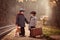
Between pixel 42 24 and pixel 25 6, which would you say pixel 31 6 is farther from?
pixel 42 24

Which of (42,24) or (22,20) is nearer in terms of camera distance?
(22,20)

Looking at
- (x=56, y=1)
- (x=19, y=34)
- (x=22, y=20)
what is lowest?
(x=19, y=34)

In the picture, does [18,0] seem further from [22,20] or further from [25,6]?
[22,20]

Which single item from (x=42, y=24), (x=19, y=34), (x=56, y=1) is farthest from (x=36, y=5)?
(x=19, y=34)

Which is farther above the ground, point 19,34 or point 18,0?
point 18,0

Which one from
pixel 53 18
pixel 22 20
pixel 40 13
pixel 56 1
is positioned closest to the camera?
pixel 22 20

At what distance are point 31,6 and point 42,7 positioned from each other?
1.32m

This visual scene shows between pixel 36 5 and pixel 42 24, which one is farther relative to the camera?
pixel 36 5

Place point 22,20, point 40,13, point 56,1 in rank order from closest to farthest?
point 22,20 → point 56,1 → point 40,13

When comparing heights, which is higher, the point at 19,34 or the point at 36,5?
the point at 36,5

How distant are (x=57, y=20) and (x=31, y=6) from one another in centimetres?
517

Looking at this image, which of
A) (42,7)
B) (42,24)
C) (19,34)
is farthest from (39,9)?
(19,34)

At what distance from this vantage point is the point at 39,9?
18.5m

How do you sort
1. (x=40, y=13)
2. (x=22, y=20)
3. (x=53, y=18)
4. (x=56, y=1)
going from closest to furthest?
1. (x=22, y=20)
2. (x=56, y=1)
3. (x=53, y=18)
4. (x=40, y=13)
